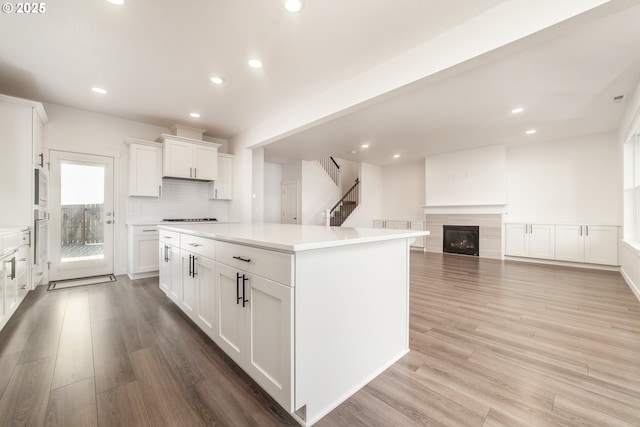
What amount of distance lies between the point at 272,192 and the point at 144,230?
4.44 meters

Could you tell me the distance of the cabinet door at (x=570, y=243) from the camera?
5.20 metres

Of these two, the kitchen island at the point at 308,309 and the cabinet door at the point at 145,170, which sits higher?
the cabinet door at the point at 145,170

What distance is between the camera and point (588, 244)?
5.11 metres

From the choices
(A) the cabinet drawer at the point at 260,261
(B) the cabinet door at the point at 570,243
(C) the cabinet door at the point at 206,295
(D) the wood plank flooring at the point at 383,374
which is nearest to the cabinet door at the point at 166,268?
(D) the wood plank flooring at the point at 383,374

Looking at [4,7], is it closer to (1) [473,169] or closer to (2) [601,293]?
(2) [601,293]

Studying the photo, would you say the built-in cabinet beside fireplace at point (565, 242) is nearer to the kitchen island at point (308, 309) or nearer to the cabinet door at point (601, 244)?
the cabinet door at point (601, 244)

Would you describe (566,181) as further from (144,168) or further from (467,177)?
(144,168)

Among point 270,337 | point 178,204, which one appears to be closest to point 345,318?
point 270,337

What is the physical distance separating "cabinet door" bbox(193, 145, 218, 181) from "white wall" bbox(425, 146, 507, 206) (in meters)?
5.56

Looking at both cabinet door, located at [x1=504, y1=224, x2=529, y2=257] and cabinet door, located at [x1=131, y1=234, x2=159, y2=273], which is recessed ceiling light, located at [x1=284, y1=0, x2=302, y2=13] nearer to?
cabinet door, located at [x1=131, y1=234, x2=159, y2=273]

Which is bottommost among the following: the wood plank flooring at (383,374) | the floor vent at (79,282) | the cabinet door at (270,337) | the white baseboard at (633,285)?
the wood plank flooring at (383,374)

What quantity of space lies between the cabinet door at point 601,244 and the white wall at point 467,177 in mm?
1584

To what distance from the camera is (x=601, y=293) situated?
3514mm

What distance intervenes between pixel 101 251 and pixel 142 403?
12.9ft
